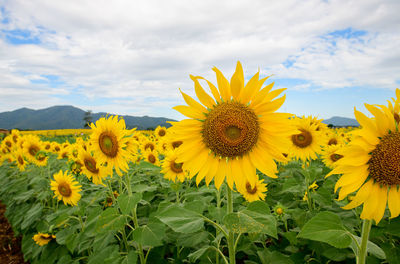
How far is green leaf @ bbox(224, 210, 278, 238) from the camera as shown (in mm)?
1647

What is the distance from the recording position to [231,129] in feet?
6.48

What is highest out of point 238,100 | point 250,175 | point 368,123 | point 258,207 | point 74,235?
point 238,100

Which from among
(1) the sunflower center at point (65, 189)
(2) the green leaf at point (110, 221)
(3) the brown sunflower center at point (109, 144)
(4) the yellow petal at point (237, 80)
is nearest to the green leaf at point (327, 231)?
(4) the yellow petal at point (237, 80)

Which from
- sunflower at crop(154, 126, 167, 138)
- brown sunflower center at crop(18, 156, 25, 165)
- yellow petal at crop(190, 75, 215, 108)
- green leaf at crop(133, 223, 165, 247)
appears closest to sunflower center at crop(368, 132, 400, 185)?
yellow petal at crop(190, 75, 215, 108)

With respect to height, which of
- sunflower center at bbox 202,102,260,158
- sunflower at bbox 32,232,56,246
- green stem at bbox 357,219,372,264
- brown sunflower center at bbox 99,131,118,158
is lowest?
sunflower at bbox 32,232,56,246

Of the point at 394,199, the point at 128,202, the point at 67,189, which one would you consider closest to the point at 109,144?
the point at 128,202

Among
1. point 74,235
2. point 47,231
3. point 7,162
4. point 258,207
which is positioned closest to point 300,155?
point 258,207

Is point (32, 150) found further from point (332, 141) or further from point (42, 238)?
point (332, 141)

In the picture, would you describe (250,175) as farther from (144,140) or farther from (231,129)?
(144,140)

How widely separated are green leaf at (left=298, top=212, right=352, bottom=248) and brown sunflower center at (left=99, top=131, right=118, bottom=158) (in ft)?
7.56

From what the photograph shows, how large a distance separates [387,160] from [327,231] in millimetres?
616

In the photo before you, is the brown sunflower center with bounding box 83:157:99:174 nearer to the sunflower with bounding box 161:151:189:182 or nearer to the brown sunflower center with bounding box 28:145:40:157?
the sunflower with bounding box 161:151:189:182

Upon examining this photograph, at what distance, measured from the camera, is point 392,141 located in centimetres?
154

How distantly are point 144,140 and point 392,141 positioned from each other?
592 centimetres
